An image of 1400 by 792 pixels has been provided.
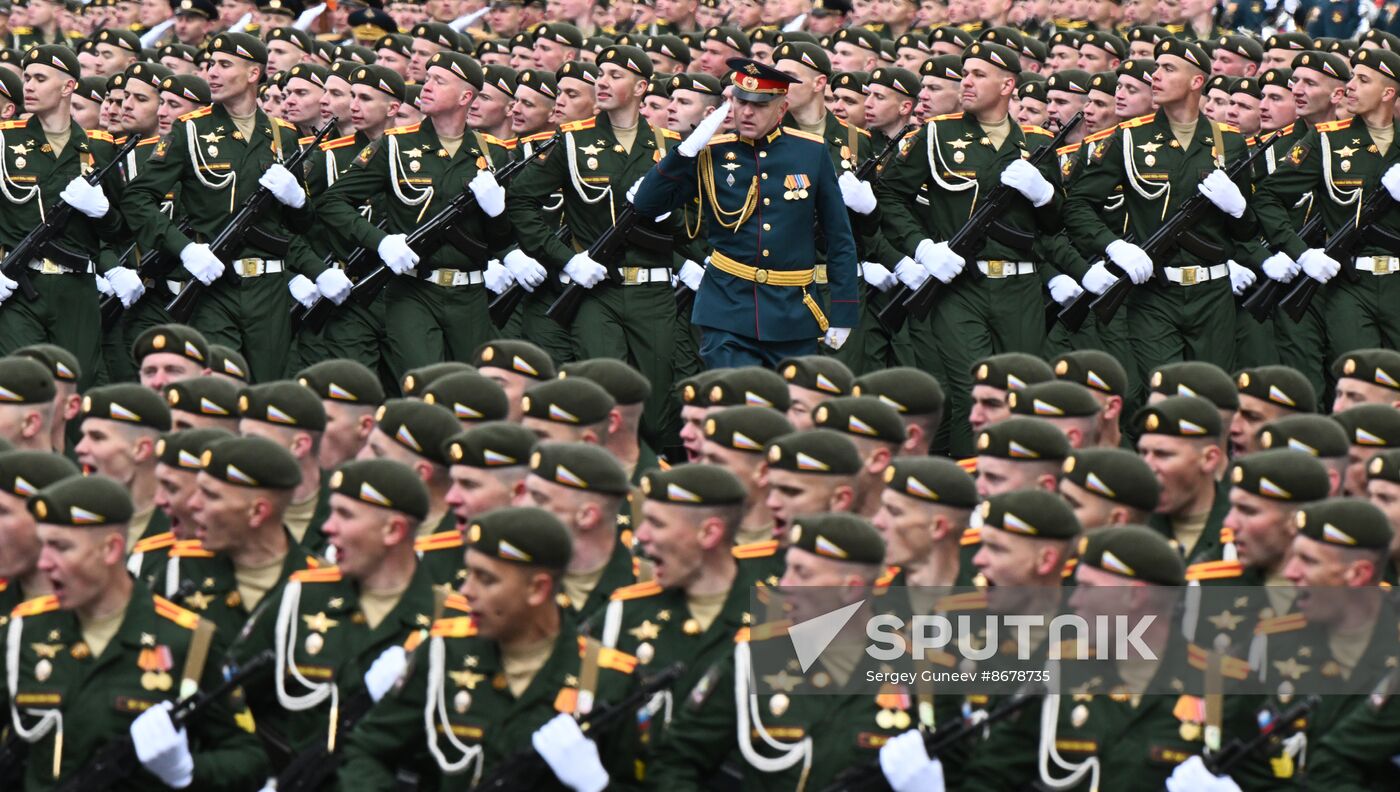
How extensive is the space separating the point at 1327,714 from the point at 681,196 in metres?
5.67

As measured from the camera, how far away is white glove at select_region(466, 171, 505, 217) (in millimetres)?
14555

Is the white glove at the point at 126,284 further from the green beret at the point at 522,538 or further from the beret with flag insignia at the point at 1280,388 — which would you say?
the green beret at the point at 522,538

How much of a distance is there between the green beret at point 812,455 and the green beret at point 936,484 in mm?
321

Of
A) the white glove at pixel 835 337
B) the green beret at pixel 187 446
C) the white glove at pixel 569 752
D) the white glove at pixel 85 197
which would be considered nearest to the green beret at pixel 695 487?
the white glove at pixel 569 752

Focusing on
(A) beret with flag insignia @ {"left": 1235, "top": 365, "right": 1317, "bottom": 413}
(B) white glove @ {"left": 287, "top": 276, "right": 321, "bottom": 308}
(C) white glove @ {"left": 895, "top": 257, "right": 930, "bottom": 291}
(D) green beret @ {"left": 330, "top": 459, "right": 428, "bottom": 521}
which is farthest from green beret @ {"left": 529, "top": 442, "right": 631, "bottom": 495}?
(B) white glove @ {"left": 287, "top": 276, "right": 321, "bottom": 308}

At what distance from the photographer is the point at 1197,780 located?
750 cm

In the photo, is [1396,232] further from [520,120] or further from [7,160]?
[7,160]

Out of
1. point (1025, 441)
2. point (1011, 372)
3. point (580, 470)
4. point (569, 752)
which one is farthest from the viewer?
point (1011, 372)

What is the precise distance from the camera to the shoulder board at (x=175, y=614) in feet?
26.3

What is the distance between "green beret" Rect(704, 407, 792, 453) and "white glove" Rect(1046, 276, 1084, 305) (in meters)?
5.36

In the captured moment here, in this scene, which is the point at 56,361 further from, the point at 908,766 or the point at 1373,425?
the point at 1373,425

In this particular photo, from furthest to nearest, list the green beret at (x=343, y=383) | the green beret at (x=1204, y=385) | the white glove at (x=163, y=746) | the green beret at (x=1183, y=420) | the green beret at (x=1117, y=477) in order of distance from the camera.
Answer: the green beret at (x=343, y=383) → the green beret at (x=1204, y=385) → the green beret at (x=1183, y=420) → the green beret at (x=1117, y=477) → the white glove at (x=163, y=746)

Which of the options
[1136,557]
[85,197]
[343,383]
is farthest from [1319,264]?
[1136,557]

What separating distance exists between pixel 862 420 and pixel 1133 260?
180 inches
